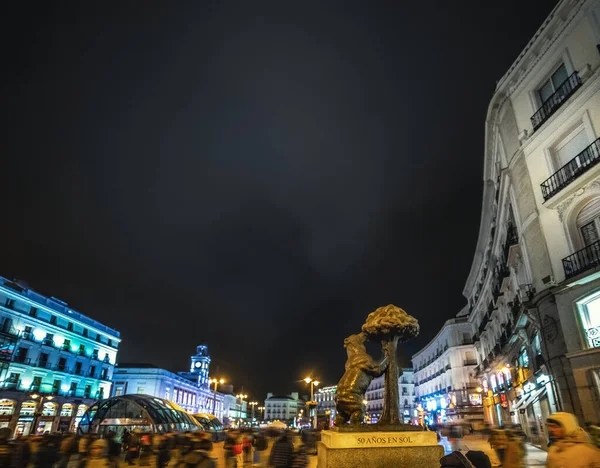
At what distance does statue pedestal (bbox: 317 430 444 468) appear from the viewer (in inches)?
283

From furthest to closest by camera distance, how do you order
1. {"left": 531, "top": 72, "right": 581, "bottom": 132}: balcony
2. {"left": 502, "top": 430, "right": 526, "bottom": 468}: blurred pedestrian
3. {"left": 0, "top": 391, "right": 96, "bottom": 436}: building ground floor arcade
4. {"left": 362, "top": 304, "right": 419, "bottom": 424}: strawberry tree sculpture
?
{"left": 0, "top": 391, "right": 96, "bottom": 436}: building ground floor arcade, {"left": 531, "top": 72, "right": 581, "bottom": 132}: balcony, {"left": 362, "top": 304, "right": 419, "bottom": 424}: strawberry tree sculpture, {"left": 502, "top": 430, "right": 526, "bottom": 468}: blurred pedestrian

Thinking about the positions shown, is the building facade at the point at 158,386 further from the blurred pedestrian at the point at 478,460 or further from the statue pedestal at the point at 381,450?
the blurred pedestrian at the point at 478,460

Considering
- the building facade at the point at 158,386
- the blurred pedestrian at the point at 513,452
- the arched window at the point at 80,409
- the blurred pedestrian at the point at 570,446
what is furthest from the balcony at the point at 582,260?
the building facade at the point at 158,386

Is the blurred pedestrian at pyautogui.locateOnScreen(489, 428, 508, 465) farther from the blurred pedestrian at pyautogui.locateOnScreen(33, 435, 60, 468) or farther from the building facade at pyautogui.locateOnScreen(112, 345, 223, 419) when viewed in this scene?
the building facade at pyautogui.locateOnScreen(112, 345, 223, 419)

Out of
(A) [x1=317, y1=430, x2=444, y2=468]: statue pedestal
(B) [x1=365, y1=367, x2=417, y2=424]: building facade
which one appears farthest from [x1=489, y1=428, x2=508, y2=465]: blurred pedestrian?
(B) [x1=365, y1=367, x2=417, y2=424]: building facade

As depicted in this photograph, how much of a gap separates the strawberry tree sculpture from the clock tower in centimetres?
8407

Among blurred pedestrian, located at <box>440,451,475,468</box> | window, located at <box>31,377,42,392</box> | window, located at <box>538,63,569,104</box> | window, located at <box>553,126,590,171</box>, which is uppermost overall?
window, located at <box>538,63,569,104</box>

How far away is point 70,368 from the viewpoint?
43.6 m

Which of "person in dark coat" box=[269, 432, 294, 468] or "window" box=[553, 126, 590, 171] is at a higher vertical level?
"window" box=[553, 126, 590, 171]

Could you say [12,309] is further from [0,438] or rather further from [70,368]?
[0,438]

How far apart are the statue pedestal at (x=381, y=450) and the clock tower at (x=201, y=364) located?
84758 mm

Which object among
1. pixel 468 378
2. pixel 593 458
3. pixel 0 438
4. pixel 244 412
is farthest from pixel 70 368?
pixel 244 412

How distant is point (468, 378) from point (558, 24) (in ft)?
120

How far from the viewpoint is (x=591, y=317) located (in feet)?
44.4
